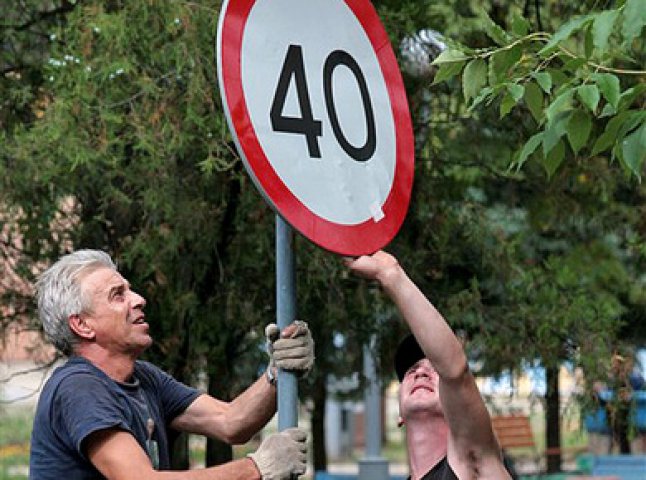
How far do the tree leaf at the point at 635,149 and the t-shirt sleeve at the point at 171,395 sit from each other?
1572mm

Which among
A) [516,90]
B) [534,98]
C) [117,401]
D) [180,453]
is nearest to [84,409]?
[117,401]

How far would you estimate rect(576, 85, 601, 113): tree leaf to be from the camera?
4.10 meters

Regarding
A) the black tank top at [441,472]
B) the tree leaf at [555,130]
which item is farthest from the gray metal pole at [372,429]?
the black tank top at [441,472]

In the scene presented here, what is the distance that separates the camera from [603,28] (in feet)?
13.2

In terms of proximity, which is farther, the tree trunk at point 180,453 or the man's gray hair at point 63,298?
the tree trunk at point 180,453

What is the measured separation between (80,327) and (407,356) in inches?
37.6

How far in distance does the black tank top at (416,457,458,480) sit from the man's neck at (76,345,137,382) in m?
0.94

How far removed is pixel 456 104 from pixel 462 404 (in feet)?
17.9

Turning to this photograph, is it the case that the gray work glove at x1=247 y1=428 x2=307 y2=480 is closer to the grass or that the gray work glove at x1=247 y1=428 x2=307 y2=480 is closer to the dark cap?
the dark cap

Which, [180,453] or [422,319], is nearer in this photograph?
[422,319]

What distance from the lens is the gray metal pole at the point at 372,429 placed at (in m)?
10.9

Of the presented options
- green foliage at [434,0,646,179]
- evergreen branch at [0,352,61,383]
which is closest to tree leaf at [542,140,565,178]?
green foliage at [434,0,646,179]

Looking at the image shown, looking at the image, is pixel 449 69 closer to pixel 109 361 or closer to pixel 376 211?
pixel 376 211

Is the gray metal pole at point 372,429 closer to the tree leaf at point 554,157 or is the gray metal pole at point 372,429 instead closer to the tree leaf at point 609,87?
the tree leaf at point 554,157
